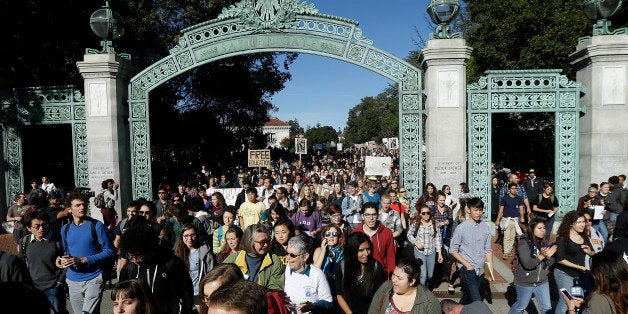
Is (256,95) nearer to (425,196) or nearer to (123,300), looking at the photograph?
(425,196)

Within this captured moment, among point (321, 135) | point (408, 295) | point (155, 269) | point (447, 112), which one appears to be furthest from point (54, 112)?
point (321, 135)

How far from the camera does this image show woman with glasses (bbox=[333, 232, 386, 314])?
4711 mm

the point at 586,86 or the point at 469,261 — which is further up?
the point at 586,86

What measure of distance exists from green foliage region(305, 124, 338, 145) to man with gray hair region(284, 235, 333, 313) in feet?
317

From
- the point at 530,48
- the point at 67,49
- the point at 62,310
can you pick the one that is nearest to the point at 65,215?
the point at 62,310

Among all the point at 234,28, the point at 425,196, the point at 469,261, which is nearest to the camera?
the point at 469,261

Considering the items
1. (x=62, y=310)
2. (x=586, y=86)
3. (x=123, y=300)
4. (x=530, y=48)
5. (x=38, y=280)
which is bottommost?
(x=62, y=310)

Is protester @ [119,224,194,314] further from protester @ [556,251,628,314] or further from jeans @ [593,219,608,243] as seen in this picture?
jeans @ [593,219,608,243]

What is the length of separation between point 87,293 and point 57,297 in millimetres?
353

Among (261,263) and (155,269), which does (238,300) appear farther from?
(261,263)

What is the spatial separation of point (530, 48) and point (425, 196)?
38.8 ft

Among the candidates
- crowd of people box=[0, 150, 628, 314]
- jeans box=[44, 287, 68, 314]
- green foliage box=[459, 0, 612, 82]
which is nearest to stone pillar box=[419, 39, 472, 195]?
crowd of people box=[0, 150, 628, 314]

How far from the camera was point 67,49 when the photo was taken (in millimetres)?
15062

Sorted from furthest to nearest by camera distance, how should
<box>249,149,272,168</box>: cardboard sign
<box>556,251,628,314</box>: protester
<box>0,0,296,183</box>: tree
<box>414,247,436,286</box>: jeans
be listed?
Result: <box>249,149,272,168</box>: cardboard sign → <box>0,0,296,183</box>: tree → <box>414,247,436,286</box>: jeans → <box>556,251,628,314</box>: protester
